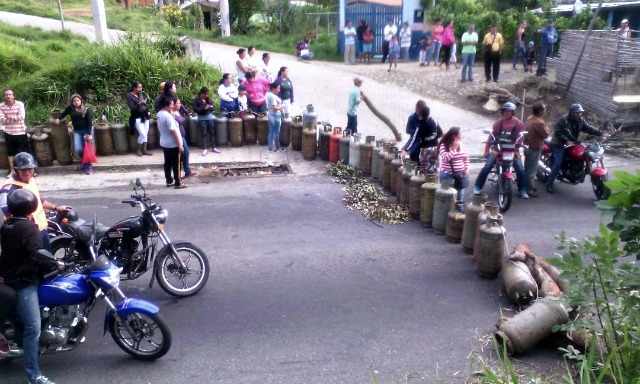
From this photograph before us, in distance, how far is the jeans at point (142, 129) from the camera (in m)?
11.9

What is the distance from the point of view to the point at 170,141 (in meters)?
10.1

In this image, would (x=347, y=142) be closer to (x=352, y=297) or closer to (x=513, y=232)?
(x=513, y=232)

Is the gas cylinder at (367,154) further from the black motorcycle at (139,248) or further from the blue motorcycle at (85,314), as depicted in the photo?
the blue motorcycle at (85,314)

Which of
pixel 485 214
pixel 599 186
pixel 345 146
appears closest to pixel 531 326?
pixel 485 214

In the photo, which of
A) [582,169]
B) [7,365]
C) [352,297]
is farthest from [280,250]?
[582,169]

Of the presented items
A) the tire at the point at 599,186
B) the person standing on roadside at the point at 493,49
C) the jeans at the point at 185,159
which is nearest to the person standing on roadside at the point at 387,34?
the person standing on roadside at the point at 493,49

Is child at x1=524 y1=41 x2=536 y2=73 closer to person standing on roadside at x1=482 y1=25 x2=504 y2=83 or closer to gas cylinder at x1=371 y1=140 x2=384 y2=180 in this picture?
person standing on roadside at x1=482 y1=25 x2=504 y2=83

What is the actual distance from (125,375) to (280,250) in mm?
3035

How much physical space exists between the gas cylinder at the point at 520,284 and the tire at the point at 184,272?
3.45 m

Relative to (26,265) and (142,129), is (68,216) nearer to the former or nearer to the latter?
(26,265)

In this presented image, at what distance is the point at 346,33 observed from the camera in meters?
21.3

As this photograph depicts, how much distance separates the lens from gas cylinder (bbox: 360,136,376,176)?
35.2ft

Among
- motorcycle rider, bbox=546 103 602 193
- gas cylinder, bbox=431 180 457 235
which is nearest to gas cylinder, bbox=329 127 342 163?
gas cylinder, bbox=431 180 457 235

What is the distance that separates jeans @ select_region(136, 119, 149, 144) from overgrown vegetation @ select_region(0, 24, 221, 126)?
1117mm
